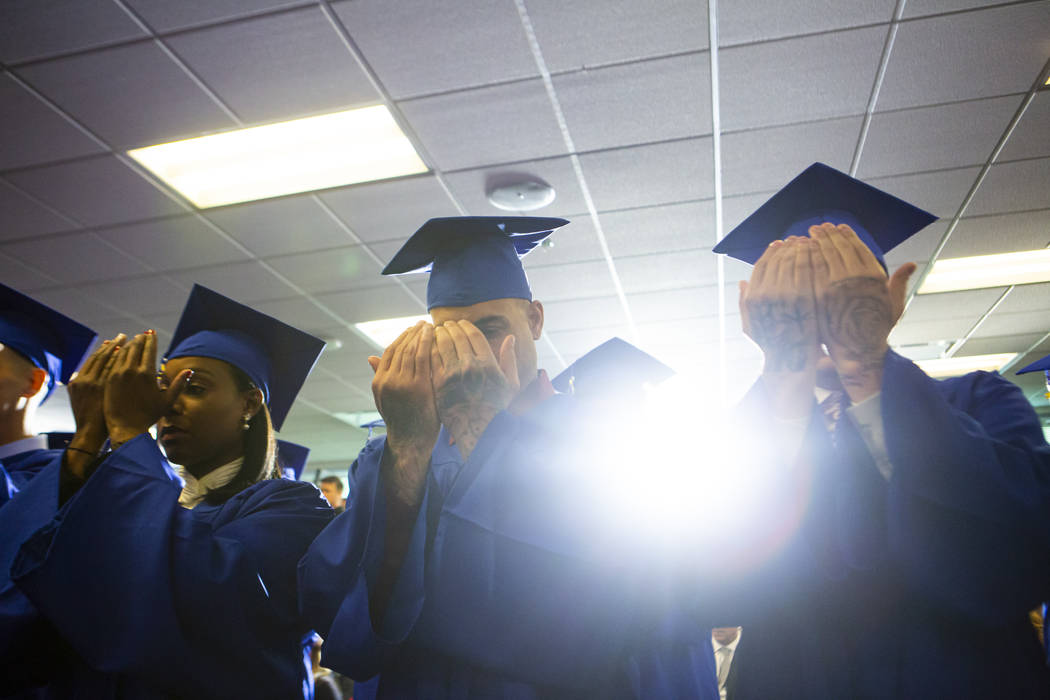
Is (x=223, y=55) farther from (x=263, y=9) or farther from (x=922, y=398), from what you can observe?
(x=922, y=398)

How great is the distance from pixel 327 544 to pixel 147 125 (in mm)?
3168

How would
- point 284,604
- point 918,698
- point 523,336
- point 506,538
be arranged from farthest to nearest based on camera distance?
point 523,336
point 284,604
point 506,538
point 918,698

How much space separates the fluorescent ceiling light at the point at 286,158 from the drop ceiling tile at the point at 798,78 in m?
1.63

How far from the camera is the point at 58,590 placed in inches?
42.6

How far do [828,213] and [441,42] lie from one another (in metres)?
2.15

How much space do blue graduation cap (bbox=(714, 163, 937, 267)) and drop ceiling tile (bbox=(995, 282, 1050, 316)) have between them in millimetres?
5356


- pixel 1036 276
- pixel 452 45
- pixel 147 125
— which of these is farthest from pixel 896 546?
pixel 1036 276

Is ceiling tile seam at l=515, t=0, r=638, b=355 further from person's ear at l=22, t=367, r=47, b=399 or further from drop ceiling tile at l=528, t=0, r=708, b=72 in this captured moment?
person's ear at l=22, t=367, r=47, b=399

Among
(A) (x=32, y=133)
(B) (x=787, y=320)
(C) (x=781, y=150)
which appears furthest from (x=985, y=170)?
(A) (x=32, y=133)

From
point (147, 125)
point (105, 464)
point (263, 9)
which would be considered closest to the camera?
point (105, 464)

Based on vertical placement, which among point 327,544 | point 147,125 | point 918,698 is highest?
point 147,125

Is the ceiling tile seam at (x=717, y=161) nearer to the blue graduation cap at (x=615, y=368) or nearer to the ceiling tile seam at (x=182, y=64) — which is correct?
the blue graduation cap at (x=615, y=368)

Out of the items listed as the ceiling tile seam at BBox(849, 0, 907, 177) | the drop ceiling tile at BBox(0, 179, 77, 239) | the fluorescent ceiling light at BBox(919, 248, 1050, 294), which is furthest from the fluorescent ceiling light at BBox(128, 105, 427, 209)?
the fluorescent ceiling light at BBox(919, 248, 1050, 294)

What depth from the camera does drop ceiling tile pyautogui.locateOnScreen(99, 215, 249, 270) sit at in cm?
448
